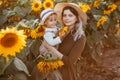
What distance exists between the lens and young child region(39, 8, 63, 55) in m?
1.27

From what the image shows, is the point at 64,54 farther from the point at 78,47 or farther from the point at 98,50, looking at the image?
the point at 98,50

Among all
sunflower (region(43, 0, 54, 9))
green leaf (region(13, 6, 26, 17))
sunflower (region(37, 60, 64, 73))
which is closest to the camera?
sunflower (region(37, 60, 64, 73))

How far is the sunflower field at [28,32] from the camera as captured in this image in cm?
106

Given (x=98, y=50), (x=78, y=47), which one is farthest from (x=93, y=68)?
(x=78, y=47)

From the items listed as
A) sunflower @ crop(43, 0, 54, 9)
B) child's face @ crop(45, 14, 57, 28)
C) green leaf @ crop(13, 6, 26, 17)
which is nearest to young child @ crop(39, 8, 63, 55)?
child's face @ crop(45, 14, 57, 28)

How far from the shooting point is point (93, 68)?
2.52 m

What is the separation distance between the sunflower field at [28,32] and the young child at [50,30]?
0.10ft

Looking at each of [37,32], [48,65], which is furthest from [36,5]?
[48,65]

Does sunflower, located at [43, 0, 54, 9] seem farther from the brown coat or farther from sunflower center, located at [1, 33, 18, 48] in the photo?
sunflower center, located at [1, 33, 18, 48]

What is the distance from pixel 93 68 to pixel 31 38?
1209mm

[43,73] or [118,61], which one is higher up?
[43,73]

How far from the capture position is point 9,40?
3.46 ft

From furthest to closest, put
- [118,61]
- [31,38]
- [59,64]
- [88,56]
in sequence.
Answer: [118,61] < [88,56] < [31,38] < [59,64]

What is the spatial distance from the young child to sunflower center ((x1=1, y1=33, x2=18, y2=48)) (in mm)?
222
